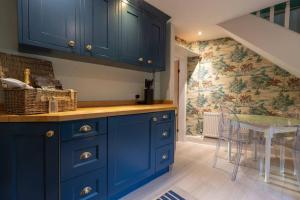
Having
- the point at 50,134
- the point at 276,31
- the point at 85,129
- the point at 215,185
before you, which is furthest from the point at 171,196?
the point at 276,31

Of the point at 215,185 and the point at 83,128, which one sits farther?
the point at 215,185

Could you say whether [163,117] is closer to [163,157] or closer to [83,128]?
[163,157]

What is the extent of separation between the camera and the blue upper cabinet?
56.1 inches

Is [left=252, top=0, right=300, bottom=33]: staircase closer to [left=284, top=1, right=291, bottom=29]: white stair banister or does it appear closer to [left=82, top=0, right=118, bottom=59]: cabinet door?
[left=284, top=1, right=291, bottom=29]: white stair banister

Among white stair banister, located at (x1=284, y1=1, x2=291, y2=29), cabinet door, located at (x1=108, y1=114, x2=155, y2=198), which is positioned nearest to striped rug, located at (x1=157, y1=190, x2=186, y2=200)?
cabinet door, located at (x1=108, y1=114, x2=155, y2=198)

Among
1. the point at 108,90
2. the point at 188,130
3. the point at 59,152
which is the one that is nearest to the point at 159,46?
the point at 108,90

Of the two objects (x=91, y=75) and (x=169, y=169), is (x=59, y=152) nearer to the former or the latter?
(x=91, y=75)

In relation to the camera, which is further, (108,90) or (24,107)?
(108,90)

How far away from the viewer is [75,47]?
1672mm

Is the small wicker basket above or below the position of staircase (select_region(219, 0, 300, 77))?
below

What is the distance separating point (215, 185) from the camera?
2209 mm

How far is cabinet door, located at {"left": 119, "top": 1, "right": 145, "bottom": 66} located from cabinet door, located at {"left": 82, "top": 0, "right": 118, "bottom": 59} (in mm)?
110

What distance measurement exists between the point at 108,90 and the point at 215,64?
2.67 m

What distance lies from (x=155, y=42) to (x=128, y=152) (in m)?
1.61
